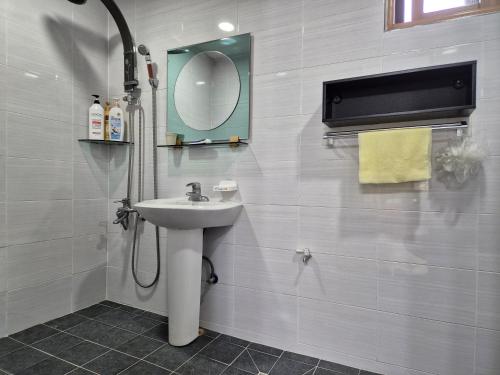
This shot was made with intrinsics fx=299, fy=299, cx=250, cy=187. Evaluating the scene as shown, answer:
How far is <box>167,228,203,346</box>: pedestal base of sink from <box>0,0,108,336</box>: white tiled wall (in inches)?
35.1

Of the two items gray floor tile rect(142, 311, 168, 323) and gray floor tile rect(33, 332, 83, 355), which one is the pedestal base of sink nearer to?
gray floor tile rect(142, 311, 168, 323)

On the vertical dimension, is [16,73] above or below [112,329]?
above

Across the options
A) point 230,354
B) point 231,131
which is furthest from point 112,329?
point 231,131

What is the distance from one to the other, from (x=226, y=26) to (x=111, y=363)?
200 centimetres

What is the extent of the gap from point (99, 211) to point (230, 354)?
1.41 metres

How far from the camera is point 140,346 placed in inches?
66.6

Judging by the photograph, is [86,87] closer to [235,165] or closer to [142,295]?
[235,165]

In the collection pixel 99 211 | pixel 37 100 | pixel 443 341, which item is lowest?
pixel 443 341

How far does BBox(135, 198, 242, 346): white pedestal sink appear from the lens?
156 cm

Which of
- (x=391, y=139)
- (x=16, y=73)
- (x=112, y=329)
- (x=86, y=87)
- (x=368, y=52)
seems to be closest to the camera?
(x=391, y=139)

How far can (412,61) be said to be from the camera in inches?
56.1

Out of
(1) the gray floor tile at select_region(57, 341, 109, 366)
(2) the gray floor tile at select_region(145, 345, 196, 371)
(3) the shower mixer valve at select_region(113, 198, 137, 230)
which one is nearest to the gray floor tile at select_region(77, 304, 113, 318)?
(1) the gray floor tile at select_region(57, 341, 109, 366)

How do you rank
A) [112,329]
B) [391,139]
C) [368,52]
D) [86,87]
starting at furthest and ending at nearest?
[86,87] → [112,329] → [368,52] → [391,139]

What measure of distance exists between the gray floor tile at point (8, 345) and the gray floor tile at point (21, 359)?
0.04m
